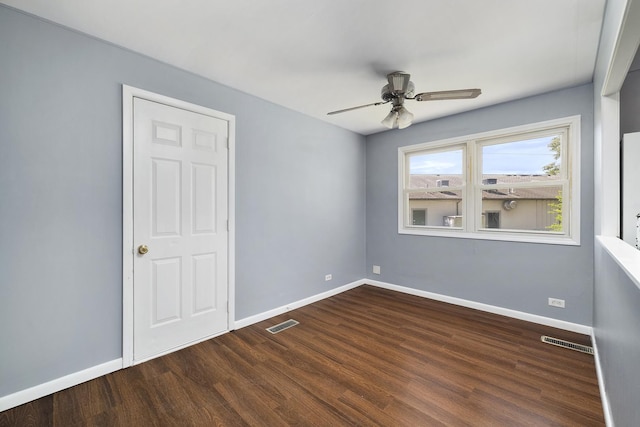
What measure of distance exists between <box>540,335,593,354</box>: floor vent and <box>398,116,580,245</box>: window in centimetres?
100

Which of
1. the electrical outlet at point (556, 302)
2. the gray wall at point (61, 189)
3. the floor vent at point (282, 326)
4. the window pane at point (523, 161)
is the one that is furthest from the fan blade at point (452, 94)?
the floor vent at point (282, 326)

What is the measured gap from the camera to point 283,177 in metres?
3.48

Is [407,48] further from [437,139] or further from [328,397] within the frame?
[328,397]

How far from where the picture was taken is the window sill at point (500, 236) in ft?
9.79

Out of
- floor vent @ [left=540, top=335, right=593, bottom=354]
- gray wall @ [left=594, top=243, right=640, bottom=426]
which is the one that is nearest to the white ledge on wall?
gray wall @ [left=594, top=243, right=640, bottom=426]

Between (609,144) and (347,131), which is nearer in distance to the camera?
(609,144)

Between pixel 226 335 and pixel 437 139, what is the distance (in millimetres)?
3624

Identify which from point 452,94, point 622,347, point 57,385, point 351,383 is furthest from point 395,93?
point 57,385

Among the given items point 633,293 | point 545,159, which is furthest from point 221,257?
point 545,159

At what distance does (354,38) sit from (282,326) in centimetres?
283

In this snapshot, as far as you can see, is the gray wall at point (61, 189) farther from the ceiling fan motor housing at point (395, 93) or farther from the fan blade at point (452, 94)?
the fan blade at point (452, 94)

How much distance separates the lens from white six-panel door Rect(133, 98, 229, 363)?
233 cm

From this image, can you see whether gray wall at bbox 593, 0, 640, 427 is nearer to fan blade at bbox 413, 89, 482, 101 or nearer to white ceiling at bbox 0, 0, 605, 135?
white ceiling at bbox 0, 0, 605, 135

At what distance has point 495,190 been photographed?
3504mm
